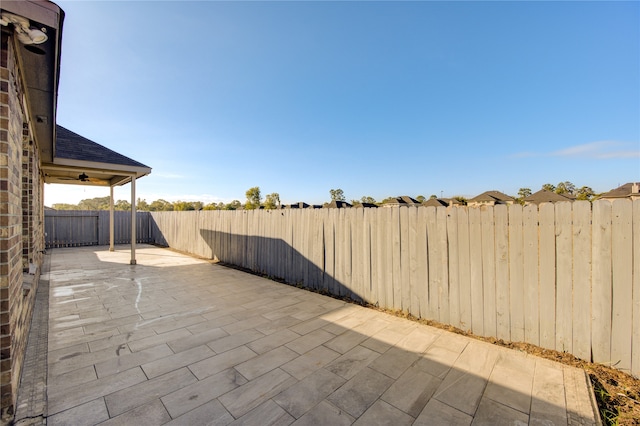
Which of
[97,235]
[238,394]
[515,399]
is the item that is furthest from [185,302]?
[97,235]

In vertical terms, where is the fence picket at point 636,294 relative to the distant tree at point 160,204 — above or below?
below

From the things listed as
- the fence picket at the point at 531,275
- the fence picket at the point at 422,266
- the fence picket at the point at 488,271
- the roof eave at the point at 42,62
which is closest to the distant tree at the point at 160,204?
the roof eave at the point at 42,62

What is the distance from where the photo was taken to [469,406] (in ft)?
6.06

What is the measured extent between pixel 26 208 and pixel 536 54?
39.5ft

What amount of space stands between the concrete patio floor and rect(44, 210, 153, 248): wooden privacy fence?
10.1m

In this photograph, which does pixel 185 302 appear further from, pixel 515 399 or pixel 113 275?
pixel 515 399

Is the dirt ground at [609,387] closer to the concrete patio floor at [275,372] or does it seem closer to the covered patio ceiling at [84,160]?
the concrete patio floor at [275,372]

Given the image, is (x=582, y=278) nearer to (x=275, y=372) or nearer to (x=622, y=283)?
(x=622, y=283)

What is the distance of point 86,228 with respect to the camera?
11.8 m

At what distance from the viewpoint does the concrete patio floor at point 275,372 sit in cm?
175

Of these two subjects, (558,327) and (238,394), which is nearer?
(238,394)

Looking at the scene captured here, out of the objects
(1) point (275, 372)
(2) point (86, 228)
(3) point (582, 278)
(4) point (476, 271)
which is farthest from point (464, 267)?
(2) point (86, 228)

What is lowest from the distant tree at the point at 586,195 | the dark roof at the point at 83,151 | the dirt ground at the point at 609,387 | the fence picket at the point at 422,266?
the dirt ground at the point at 609,387

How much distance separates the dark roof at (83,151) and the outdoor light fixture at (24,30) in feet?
21.1
